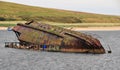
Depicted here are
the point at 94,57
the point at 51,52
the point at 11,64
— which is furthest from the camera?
the point at 51,52

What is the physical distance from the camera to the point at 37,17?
18975 cm

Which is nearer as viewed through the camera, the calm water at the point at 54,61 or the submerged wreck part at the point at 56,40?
the calm water at the point at 54,61

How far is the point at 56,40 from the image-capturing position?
6706cm

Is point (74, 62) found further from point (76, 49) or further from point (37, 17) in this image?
point (37, 17)

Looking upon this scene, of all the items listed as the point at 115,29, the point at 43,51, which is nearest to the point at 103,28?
the point at 115,29

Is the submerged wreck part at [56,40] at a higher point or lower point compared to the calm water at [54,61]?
higher

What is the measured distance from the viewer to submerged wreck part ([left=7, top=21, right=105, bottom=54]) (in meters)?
66.2

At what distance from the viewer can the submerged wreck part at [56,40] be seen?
66188mm

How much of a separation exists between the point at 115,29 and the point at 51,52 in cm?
11435

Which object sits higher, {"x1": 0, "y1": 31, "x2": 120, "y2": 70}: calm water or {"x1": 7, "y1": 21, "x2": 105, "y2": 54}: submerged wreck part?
{"x1": 7, "y1": 21, "x2": 105, "y2": 54}: submerged wreck part

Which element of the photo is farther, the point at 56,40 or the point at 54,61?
the point at 56,40

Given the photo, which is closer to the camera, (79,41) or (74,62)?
(74,62)

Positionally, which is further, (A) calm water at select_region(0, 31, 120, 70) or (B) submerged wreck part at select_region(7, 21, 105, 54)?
(B) submerged wreck part at select_region(7, 21, 105, 54)

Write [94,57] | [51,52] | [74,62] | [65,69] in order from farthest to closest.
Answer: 1. [51,52]
2. [94,57]
3. [74,62]
4. [65,69]
